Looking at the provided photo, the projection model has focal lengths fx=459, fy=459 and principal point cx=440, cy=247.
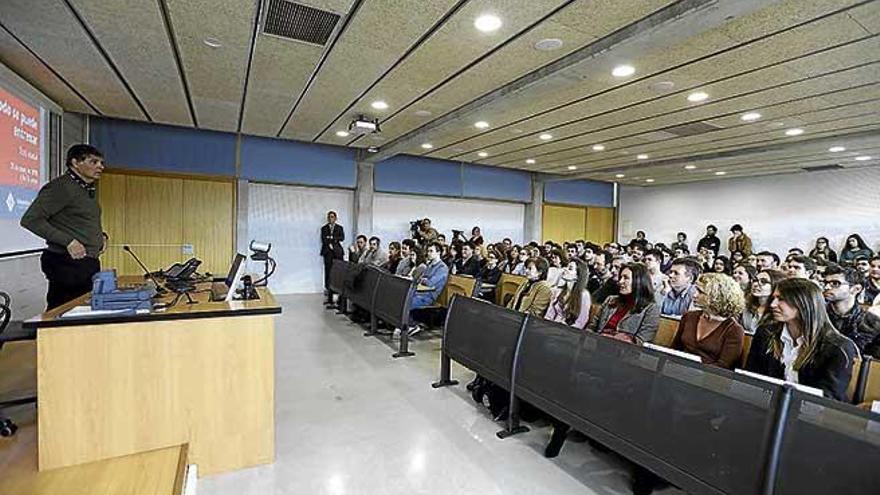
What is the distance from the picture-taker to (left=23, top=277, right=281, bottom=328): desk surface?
2086 millimetres

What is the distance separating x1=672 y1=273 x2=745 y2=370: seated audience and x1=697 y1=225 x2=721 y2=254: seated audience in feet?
29.9

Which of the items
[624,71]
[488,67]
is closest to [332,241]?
[488,67]

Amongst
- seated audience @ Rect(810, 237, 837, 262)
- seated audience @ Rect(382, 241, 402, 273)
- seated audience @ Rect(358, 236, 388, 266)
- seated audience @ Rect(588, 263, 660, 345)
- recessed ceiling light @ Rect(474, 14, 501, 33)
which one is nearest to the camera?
seated audience @ Rect(588, 263, 660, 345)

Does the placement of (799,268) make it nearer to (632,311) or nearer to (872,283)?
(872,283)

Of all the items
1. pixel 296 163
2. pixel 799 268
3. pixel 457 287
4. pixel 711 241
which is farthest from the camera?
pixel 711 241

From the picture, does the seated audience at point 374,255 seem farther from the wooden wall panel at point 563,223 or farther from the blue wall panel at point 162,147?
the wooden wall panel at point 563,223

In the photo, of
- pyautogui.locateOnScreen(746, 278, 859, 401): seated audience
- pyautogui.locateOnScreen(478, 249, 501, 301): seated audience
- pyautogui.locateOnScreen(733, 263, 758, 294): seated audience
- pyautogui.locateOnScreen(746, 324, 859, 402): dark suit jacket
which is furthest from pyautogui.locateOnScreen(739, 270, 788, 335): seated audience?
pyautogui.locateOnScreen(478, 249, 501, 301): seated audience

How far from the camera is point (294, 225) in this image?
8.84 m

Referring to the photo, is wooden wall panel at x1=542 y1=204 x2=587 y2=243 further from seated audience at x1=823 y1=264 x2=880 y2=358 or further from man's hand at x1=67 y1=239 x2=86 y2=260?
man's hand at x1=67 y1=239 x2=86 y2=260

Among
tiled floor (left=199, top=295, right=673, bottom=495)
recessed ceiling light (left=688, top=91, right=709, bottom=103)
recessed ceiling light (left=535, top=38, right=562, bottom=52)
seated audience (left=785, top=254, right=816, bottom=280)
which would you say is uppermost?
recessed ceiling light (left=688, top=91, right=709, bottom=103)

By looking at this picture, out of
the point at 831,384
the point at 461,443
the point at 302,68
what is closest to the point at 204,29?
the point at 302,68

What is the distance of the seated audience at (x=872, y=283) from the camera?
15.3 ft

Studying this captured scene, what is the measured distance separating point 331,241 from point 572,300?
5896 millimetres

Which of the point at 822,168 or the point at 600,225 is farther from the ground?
the point at 822,168
